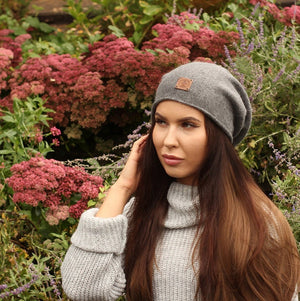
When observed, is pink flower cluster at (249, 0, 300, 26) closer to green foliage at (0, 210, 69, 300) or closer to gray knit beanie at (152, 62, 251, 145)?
gray knit beanie at (152, 62, 251, 145)

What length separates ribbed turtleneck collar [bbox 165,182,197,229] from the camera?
185 cm

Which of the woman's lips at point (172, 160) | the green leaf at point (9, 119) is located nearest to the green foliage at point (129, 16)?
the green leaf at point (9, 119)

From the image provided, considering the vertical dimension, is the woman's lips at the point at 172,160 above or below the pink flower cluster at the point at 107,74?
above

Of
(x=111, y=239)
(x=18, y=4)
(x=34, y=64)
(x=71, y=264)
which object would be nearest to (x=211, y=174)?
(x=111, y=239)

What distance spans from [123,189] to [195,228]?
34cm

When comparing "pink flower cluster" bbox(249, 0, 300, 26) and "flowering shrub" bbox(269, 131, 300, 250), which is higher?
"pink flower cluster" bbox(249, 0, 300, 26)

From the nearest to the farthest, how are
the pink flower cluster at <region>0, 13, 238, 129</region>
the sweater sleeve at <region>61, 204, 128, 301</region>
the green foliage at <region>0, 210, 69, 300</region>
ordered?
the sweater sleeve at <region>61, 204, 128, 301</region>
the green foliage at <region>0, 210, 69, 300</region>
the pink flower cluster at <region>0, 13, 238, 129</region>

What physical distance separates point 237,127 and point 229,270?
538 mm

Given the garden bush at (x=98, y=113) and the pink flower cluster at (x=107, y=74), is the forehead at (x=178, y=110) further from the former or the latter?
the pink flower cluster at (x=107, y=74)

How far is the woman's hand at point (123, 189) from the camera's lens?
6.29 feet

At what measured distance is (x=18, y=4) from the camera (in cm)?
627

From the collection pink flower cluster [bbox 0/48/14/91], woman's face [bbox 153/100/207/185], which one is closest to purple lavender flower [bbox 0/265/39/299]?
woman's face [bbox 153/100/207/185]

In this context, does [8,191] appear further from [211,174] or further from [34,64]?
[211,174]

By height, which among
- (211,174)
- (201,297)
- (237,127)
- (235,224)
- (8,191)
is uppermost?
(237,127)
